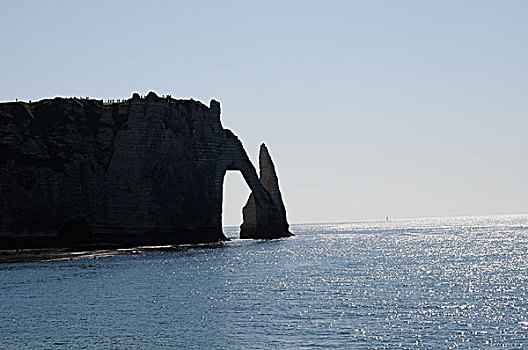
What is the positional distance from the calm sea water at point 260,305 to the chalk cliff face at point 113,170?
25.1 metres

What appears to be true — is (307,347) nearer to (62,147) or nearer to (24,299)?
(24,299)

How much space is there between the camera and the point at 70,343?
39.0 meters

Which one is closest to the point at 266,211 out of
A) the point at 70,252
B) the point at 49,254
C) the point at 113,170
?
the point at 113,170

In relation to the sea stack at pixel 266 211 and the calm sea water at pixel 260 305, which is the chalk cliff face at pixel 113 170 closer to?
the sea stack at pixel 266 211

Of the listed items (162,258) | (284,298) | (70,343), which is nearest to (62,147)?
(162,258)

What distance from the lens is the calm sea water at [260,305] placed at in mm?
39656

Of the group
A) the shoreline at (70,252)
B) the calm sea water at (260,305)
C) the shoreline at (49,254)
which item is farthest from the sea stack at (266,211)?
the calm sea water at (260,305)

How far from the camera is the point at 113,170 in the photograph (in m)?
120

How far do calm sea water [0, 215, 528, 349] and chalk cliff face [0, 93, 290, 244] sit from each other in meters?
25.1

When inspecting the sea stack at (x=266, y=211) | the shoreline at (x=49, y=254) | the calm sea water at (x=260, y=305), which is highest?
the sea stack at (x=266, y=211)

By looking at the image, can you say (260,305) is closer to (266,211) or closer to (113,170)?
(113,170)

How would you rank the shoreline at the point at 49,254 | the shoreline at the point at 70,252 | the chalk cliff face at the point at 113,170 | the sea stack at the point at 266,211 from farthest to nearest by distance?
the sea stack at the point at 266,211
the chalk cliff face at the point at 113,170
the shoreline at the point at 70,252
the shoreline at the point at 49,254

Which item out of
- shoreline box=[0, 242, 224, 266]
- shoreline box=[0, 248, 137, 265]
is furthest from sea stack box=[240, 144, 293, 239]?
shoreline box=[0, 248, 137, 265]

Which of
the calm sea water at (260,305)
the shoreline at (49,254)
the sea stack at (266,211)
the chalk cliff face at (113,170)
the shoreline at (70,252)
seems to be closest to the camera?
the calm sea water at (260,305)
